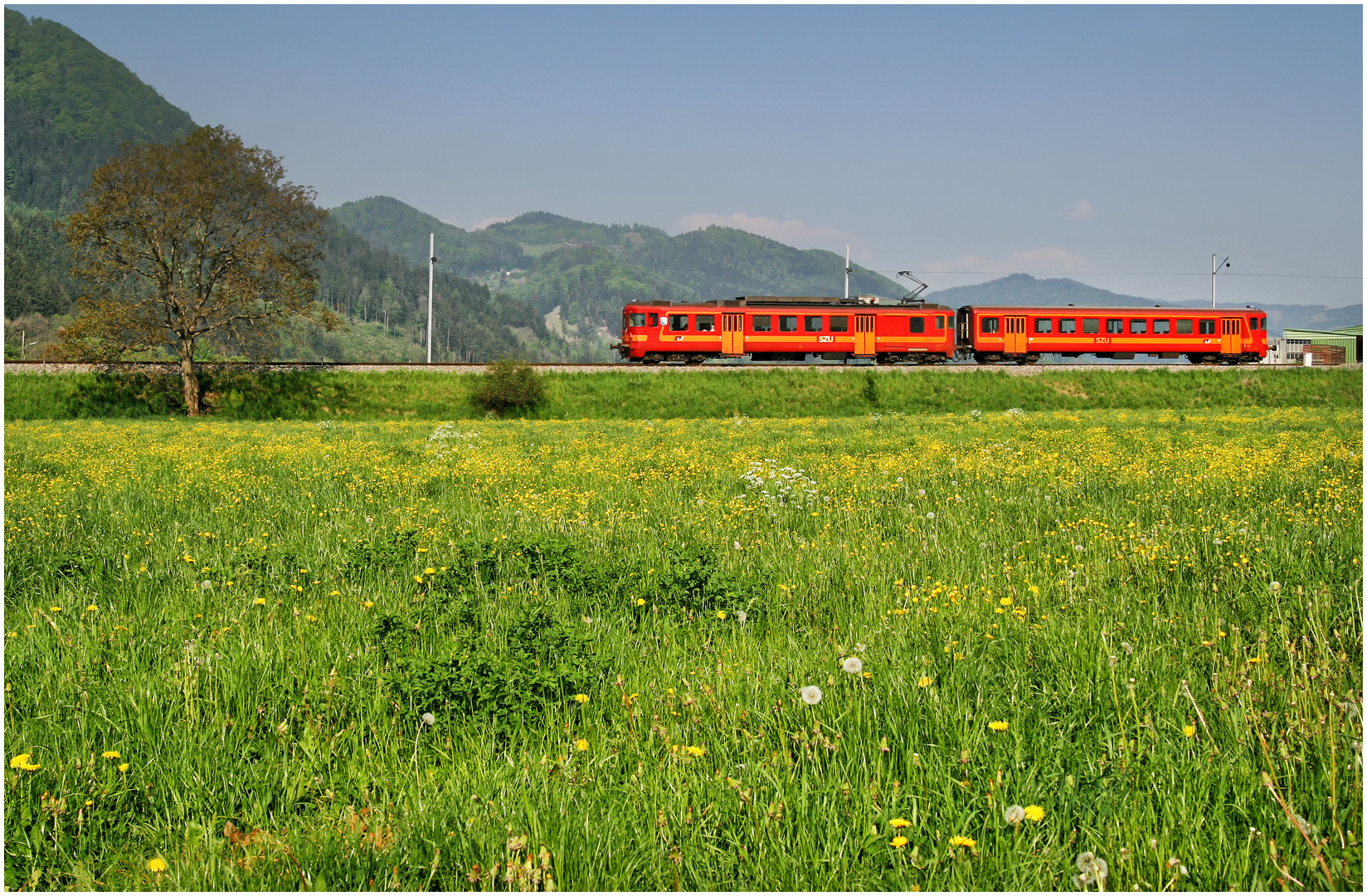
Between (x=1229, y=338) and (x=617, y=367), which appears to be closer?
(x=617, y=367)

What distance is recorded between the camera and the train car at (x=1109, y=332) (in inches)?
1672

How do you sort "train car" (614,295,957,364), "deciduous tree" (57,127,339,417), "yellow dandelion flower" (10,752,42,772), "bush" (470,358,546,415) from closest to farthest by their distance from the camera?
"yellow dandelion flower" (10,752,42,772) < "deciduous tree" (57,127,339,417) < "bush" (470,358,546,415) < "train car" (614,295,957,364)

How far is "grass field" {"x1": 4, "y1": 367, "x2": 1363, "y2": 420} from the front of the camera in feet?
121

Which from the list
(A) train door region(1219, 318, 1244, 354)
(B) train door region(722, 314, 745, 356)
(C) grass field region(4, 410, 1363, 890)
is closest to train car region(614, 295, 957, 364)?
(B) train door region(722, 314, 745, 356)

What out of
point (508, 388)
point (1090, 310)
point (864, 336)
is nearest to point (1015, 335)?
point (1090, 310)

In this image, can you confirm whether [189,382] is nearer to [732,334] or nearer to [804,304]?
[732,334]

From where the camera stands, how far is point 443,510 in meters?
9.10

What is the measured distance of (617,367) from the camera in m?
41.0

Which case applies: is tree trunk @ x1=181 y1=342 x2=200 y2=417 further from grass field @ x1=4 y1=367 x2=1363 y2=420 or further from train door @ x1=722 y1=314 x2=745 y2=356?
train door @ x1=722 y1=314 x2=745 y2=356

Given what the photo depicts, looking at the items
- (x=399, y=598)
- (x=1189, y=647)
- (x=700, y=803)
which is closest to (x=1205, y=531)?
(x=1189, y=647)

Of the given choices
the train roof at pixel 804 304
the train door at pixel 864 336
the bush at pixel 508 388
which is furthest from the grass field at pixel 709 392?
the train roof at pixel 804 304

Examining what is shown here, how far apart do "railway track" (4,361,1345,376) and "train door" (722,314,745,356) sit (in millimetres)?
786

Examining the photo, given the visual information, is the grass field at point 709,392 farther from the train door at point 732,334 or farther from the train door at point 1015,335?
the train door at point 1015,335

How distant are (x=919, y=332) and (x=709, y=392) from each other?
38.4 feet
